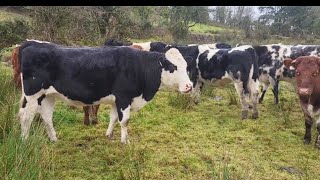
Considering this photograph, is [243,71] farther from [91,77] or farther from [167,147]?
[91,77]

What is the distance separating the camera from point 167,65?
595 centimetres

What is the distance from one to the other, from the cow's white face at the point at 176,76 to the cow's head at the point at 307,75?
1799mm

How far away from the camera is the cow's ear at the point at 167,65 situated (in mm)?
5926

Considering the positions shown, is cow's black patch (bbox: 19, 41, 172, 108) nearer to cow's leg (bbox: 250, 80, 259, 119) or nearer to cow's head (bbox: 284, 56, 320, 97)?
cow's head (bbox: 284, 56, 320, 97)

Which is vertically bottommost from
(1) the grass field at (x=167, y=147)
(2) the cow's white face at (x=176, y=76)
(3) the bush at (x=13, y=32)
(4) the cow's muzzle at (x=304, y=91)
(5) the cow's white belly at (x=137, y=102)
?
(1) the grass field at (x=167, y=147)

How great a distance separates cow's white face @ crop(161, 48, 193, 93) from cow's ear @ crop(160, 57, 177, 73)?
0.11 feet

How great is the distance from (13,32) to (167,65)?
9989 mm

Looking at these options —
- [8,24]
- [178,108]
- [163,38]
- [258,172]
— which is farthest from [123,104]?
[163,38]

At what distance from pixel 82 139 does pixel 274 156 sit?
3104mm

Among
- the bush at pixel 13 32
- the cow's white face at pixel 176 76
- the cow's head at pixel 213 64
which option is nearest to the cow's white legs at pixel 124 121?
the cow's white face at pixel 176 76

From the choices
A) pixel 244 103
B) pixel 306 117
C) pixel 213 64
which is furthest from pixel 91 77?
pixel 213 64

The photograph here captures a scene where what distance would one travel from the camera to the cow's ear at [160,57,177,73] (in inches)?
233

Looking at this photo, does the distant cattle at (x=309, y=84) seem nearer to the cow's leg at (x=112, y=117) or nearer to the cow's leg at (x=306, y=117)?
the cow's leg at (x=306, y=117)

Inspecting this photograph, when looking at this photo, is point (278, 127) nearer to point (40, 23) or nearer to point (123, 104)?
point (123, 104)
